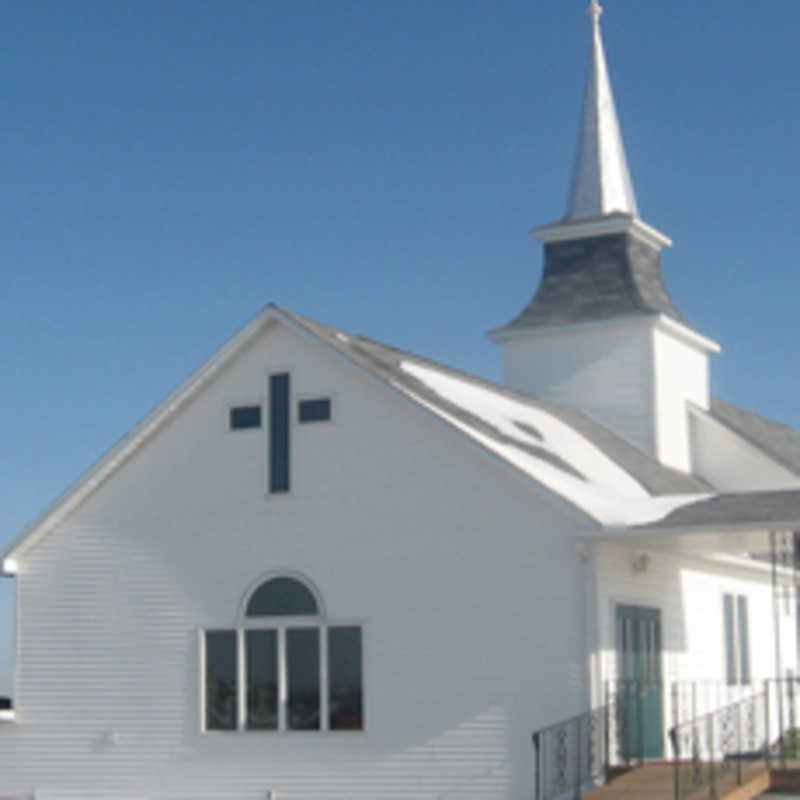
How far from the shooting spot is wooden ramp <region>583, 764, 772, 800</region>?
18820mm

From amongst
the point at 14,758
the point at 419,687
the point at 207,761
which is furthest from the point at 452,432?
the point at 14,758

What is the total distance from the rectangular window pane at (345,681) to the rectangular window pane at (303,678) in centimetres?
22

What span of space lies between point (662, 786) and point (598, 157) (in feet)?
54.1

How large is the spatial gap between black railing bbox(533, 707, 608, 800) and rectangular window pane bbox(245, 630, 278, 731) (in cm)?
399

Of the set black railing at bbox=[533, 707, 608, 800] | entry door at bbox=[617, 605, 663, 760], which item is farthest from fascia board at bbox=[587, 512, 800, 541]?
black railing at bbox=[533, 707, 608, 800]

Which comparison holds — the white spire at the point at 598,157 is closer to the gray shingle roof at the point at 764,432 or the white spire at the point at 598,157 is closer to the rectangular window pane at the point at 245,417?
the gray shingle roof at the point at 764,432

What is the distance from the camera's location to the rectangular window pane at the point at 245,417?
76.3 feet

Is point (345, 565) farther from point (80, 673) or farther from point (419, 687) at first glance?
point (80, 673)

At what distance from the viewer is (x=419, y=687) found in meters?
21.3

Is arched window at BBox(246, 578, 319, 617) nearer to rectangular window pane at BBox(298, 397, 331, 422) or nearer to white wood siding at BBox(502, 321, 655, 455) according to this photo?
rectangular window pane at BBox(298, 397, 331, 422)

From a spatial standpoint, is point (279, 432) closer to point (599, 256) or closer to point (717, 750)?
point (717, 750)

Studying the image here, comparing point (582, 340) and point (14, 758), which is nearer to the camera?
point (14, 758)

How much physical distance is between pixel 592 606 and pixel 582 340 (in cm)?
1066

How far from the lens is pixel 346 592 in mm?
22047
